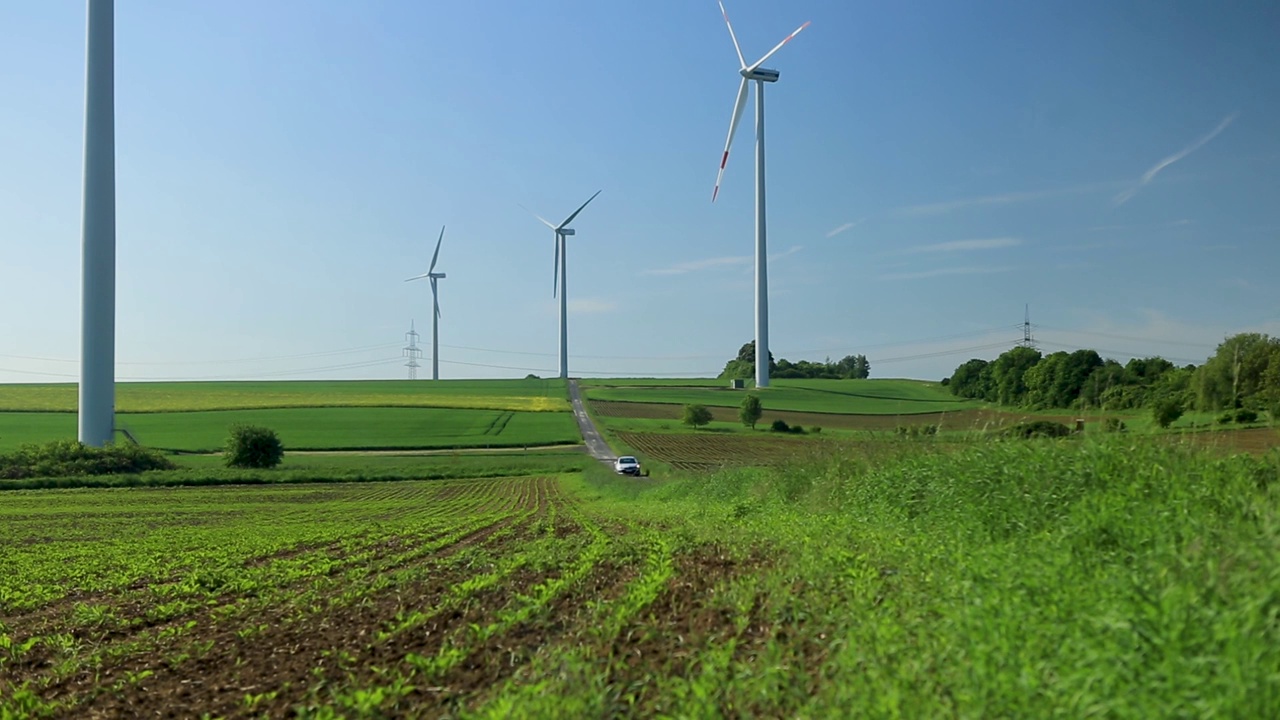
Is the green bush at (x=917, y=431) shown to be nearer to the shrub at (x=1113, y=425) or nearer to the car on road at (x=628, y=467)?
the shrub at (x=1113, y=425)

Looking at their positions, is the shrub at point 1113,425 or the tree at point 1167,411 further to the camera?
the tree at point 1167,411

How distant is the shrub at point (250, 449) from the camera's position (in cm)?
6844

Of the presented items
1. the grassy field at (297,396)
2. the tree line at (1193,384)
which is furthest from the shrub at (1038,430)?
the grassy field at (297,396)

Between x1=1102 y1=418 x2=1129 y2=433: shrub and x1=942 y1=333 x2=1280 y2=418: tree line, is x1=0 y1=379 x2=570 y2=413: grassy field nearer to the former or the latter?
x1=942 y1=333 x2=1280 y2=418: tree line

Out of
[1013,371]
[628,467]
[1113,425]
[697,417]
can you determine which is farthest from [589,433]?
[1113,425]

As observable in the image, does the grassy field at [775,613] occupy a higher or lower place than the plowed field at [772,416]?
higher

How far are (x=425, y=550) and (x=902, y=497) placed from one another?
8037 millimetres

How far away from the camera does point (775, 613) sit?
763 centimetres

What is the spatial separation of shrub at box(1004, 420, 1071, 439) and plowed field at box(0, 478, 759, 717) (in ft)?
18.8

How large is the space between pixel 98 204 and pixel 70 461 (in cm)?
1546

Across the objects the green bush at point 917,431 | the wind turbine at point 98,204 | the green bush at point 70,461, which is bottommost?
the green bush at point 70,461

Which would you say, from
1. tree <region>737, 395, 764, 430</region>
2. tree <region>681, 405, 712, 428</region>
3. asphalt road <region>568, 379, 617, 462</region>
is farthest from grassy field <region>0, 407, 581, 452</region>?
tree <region>737, 395, 764, 430</region>

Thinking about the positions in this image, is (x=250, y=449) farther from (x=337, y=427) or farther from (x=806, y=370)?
(x=806, y=370)

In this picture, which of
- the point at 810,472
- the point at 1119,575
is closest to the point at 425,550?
the point at 810,472
